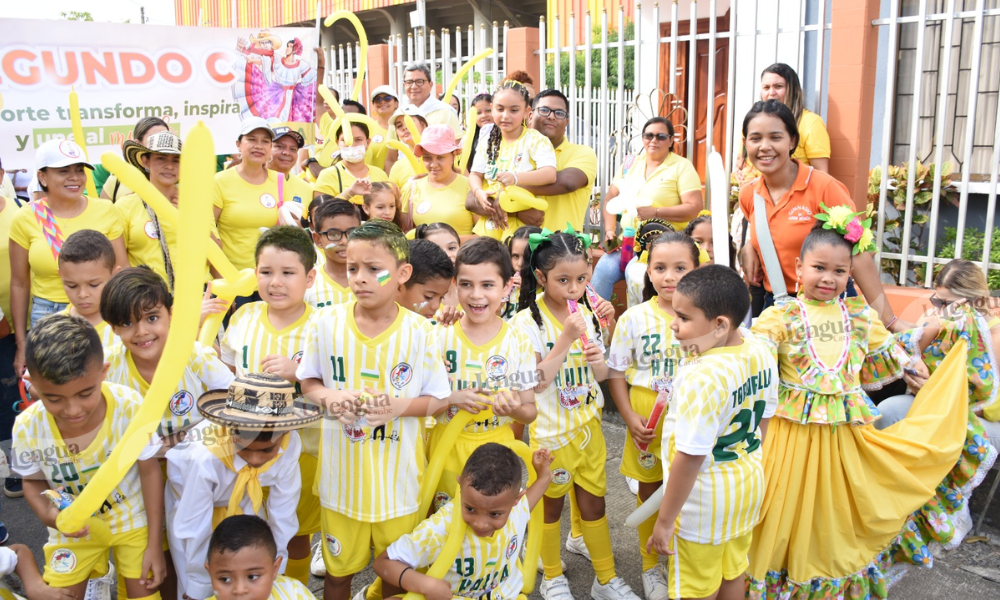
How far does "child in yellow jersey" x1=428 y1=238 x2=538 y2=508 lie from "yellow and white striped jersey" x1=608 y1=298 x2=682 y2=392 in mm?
460

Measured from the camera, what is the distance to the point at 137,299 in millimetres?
2545

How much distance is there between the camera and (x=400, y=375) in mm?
2643

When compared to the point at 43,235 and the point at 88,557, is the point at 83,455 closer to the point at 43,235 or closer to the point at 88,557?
the point at 88,557

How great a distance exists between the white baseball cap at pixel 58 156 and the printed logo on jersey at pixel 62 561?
2183 mm

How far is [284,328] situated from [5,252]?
2.24 metres

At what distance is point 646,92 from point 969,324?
12.1 feet

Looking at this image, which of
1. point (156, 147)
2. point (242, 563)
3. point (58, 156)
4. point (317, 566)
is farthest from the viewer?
point (156, 147)

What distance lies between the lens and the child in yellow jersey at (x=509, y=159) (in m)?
4.30

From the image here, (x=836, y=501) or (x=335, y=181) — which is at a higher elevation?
(x=335, y=181)

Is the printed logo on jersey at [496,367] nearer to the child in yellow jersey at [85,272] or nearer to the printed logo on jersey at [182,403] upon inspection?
the printed logo on jersey at [182,403]

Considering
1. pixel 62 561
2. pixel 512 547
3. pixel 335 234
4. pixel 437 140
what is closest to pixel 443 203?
pixel 437 140

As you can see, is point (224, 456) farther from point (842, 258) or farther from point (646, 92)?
point (646, 92)

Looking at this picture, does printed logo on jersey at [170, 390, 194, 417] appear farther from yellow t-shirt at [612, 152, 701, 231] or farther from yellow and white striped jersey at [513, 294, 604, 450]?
yellow t-shirt at [612, 152, 701, 231]

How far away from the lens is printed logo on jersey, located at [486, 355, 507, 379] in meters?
2.88
